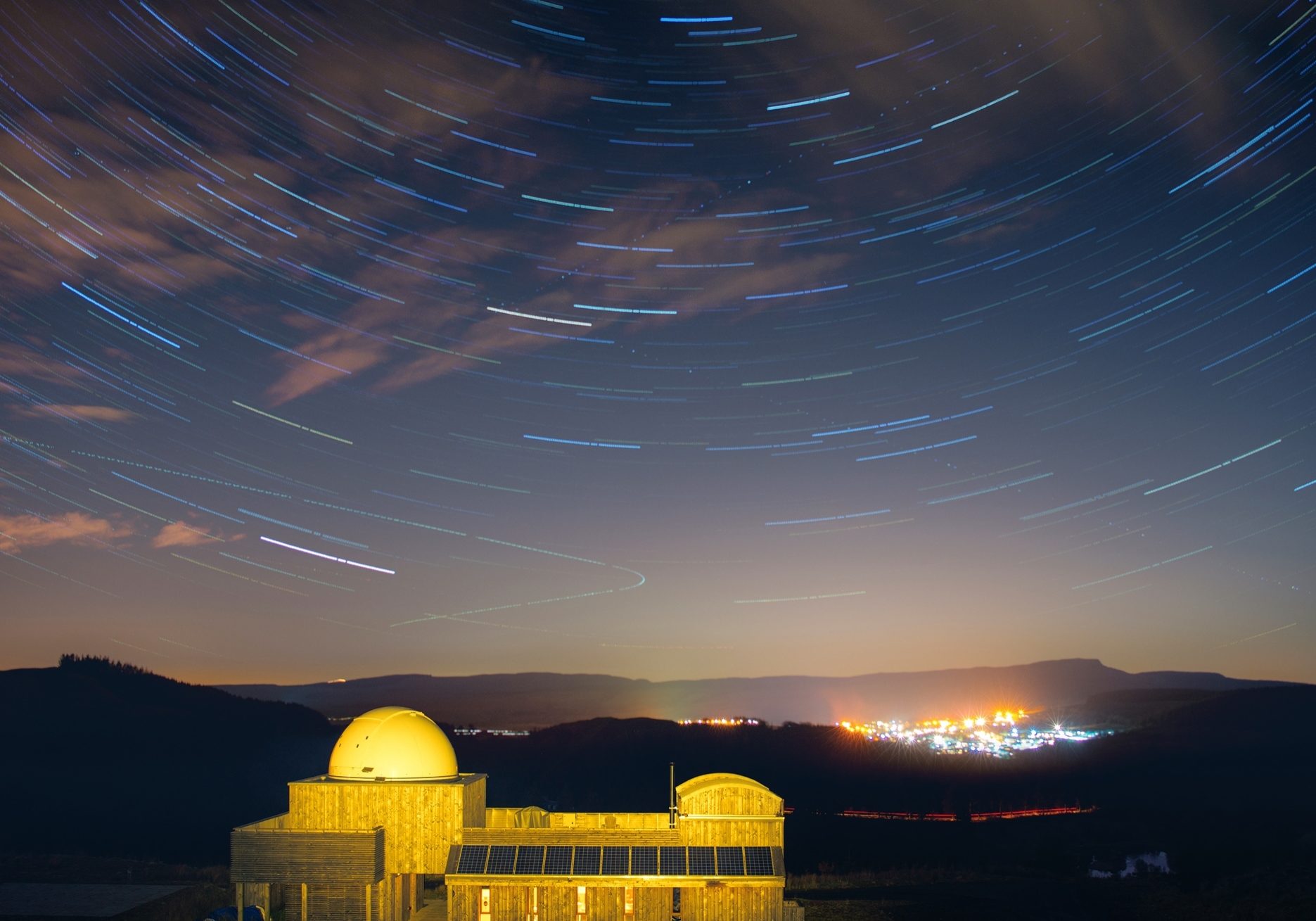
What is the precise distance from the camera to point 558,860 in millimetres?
29047

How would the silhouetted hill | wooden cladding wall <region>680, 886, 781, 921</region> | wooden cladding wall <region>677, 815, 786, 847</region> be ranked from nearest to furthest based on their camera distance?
wooden cladding wall <region>680, 886, 781, 921</region>
wooden cladding wall <region>677, 815, 786, 847</region>
the silhouetted hill

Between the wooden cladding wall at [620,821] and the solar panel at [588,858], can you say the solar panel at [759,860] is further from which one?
the solar panel at [588,858]

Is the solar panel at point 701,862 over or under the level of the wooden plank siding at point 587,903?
over

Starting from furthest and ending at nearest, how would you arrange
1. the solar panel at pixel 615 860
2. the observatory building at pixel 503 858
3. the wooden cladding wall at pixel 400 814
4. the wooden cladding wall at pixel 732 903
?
the wooden cladding wall at pixel 400 814 → the solar panel at pixel 615 860 → the observatory building at pixel 503 858 → the wooden cladding wall at pixel 732 903

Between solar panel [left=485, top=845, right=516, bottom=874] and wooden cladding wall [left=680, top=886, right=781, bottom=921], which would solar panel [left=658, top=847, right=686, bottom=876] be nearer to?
wooden cladding wall [left=680, top=886, right=781, bottom=921]

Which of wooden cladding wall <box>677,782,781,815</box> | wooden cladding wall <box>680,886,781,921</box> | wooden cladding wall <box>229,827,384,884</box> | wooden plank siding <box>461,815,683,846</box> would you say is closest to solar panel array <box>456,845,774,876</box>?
wooden plank siding <box>461,815,683,846</box>

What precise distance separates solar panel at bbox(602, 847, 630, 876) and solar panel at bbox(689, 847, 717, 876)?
5.66 ft

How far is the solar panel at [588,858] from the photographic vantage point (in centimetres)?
2878

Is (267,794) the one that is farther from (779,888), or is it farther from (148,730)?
(779,888)

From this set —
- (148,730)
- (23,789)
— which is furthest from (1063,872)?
(148,730)

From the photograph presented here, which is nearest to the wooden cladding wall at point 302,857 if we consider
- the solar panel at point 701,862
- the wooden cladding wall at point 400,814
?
the wooden cladding wall at point 400,814

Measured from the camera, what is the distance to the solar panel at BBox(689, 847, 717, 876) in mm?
28734

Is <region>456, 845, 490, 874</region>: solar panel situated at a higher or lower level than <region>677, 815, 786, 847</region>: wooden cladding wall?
lower

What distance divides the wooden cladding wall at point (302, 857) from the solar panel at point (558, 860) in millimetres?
4427
